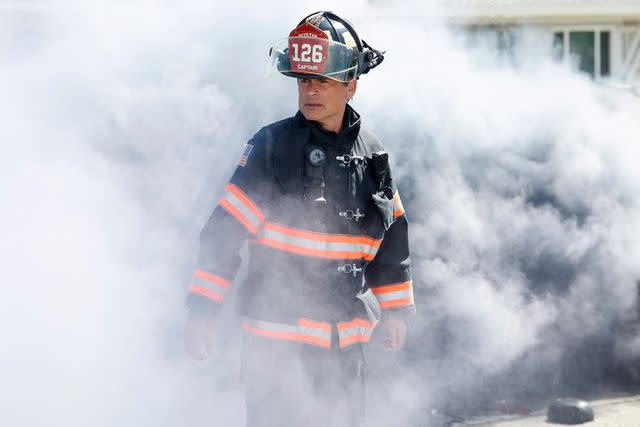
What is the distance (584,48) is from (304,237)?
41.6ft

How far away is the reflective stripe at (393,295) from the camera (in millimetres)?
3529

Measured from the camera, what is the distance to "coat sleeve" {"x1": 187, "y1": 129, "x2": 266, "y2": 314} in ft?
10.2

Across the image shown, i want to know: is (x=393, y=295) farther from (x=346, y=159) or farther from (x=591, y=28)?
(x=591, y=28)

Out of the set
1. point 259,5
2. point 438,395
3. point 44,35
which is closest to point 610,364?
point 438,395

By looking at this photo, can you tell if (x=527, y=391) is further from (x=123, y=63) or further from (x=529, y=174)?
(x=123, y=63)

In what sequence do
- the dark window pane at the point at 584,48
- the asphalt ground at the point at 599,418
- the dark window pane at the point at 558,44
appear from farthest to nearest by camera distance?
the dark window pane at the point at 584,48
the dark window pane at the point at 558,44
the asphalt ground at the point at 599,418

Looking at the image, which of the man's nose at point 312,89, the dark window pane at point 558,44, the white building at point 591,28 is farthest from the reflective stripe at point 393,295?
the dark window pane at point 558,44

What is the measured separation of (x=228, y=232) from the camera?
315cm

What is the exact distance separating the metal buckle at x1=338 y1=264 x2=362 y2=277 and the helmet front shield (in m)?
0.67

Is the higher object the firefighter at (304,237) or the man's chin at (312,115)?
the man's chin at (312,115)

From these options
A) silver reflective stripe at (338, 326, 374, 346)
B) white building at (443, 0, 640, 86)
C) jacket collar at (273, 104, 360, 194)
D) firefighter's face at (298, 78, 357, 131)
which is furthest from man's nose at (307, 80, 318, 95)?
white building at (443, 0, 640, 86)

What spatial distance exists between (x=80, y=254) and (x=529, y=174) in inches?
108

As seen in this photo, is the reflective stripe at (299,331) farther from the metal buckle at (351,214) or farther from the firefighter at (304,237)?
the metal buckle at (351,214)

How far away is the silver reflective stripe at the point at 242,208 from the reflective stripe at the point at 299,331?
363mm
